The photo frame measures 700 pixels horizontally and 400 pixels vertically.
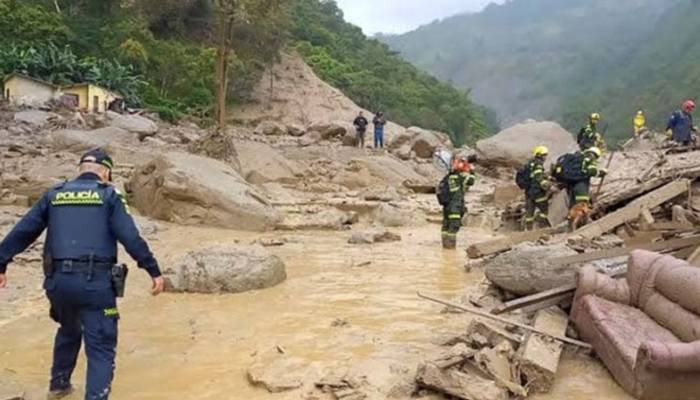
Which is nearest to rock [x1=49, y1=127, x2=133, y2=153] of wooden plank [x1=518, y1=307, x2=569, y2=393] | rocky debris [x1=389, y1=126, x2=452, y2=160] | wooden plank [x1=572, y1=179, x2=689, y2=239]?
rocky debris [x1=389, y1=126, x2=452, y2=160]

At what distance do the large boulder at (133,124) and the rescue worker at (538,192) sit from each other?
14701 mm

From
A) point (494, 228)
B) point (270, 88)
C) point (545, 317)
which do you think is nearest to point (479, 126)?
point (270, 88)

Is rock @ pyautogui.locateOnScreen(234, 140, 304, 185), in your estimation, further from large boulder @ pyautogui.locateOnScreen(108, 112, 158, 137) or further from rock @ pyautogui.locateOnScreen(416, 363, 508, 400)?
rock @ pyautogui.locateOnScreen(416, 363, 508, 400)

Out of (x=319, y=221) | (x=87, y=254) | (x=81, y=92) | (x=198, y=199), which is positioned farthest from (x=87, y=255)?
(x=81, y=92)

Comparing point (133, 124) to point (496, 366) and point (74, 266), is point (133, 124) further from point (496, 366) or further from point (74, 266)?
point (496, 366)

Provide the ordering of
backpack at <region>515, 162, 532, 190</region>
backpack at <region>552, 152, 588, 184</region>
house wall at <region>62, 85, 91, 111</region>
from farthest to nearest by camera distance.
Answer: house wall at <region>62, 85, 91, 111</region>, backpack at <region>515, 162, 532, 190</region>, backpack at <region>552, 152, 588, 184</region>

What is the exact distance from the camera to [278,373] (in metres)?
4.99

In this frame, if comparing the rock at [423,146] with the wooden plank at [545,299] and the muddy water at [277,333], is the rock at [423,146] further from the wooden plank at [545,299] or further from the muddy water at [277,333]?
the wooden plank at [545,299]

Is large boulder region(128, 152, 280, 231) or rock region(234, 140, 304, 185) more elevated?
rock region(234, 140, 304, 185)

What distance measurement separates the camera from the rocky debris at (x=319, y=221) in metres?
13.1

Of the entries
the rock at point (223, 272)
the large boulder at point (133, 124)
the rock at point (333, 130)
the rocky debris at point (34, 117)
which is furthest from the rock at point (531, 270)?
the rock at point (333, 130)

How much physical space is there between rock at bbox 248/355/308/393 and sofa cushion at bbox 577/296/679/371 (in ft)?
6.86

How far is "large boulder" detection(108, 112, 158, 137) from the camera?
23.7m

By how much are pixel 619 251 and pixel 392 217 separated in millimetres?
8255
